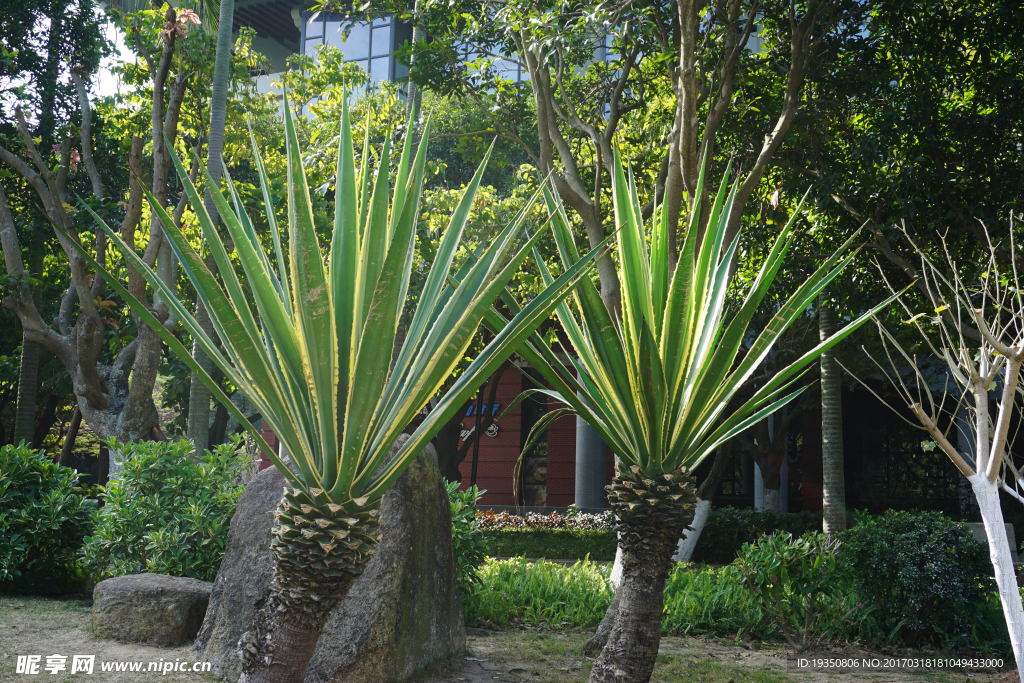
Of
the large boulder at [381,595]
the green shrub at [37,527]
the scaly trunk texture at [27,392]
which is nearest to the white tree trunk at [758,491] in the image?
the large boulder at [381,595]

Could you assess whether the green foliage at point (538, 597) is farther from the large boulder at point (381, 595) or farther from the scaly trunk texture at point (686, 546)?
the large boulder at point (381, 595)

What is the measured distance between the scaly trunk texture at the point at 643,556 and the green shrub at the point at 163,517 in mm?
3732

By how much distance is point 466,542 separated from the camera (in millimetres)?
5965

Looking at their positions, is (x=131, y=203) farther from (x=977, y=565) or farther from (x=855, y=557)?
(x=977, y=565)

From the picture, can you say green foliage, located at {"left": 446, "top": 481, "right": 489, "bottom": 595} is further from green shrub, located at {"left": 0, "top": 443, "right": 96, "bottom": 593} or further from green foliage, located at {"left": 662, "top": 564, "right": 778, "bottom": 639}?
green shrub, located at {"left": 0, "top": 443, "right": 96, "bottom": 593}

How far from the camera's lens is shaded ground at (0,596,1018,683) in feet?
14.6

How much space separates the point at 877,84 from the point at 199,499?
790 centimetres

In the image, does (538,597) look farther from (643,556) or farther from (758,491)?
(758,491)

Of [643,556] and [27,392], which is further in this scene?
[27,392]

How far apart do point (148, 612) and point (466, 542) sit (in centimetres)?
229

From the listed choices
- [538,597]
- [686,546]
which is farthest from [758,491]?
[538,597]

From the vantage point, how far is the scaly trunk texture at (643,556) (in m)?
3.06

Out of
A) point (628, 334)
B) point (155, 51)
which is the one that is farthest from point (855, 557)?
point (155, 51)

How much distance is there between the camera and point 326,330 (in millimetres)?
2145
